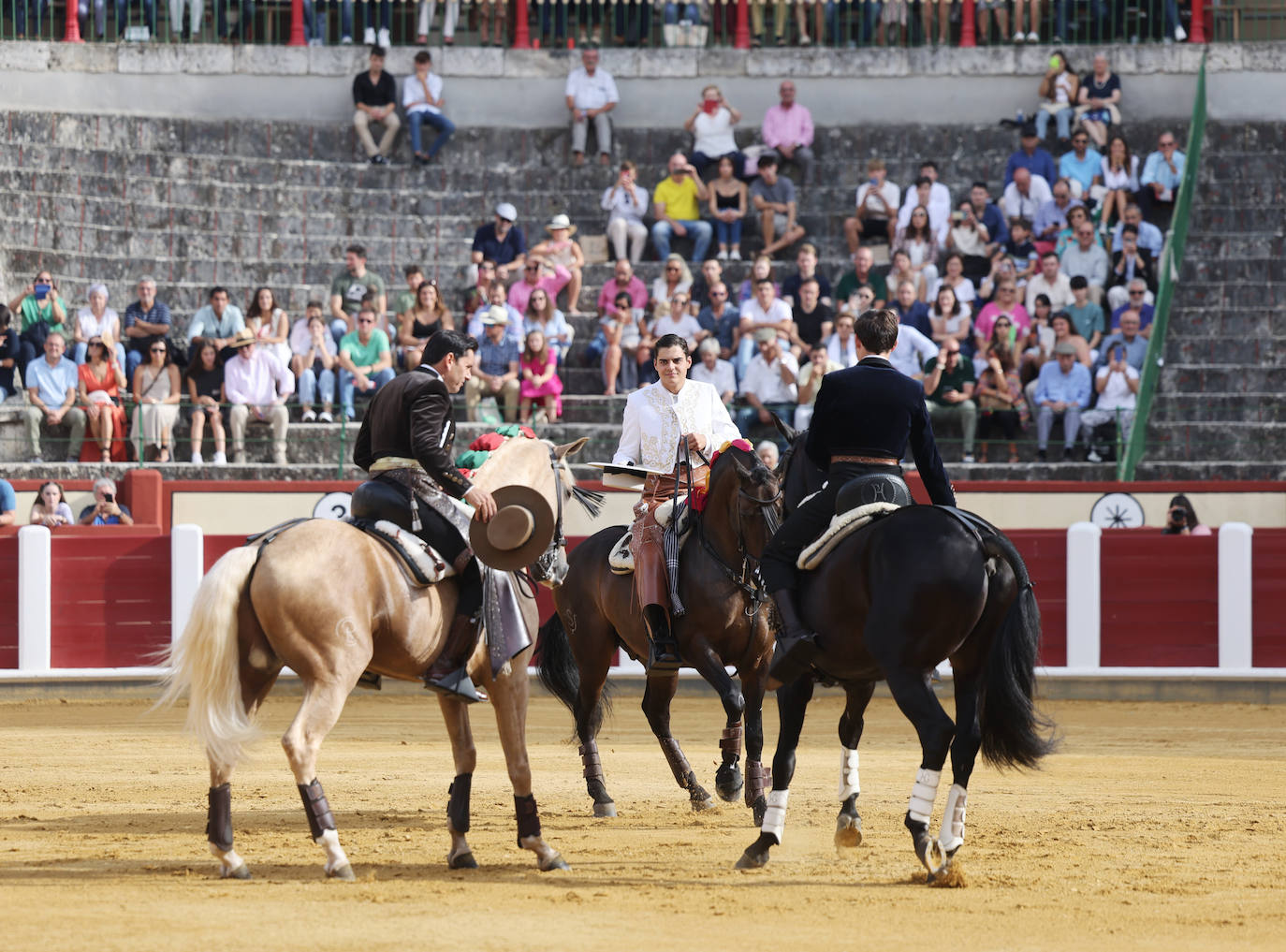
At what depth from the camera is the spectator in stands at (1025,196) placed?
58.5 feet

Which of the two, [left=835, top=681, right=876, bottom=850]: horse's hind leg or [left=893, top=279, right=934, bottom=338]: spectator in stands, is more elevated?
[left=893, top=279, right=934, bottom=338]: spectator in stands

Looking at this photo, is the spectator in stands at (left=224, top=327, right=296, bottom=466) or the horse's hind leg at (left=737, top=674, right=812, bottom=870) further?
the spectator in stands at (left=224, top=327, right=296, bottom=466)

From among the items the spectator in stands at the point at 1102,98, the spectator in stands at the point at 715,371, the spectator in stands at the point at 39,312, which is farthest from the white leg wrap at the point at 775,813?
the spectator in stands at the point at 1102,98

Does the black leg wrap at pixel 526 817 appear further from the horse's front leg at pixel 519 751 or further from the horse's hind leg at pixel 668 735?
the horse's hind leg at pixel 668 735

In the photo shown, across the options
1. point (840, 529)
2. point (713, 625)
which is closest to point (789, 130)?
point (713, 625)

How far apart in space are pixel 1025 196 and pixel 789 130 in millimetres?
2943

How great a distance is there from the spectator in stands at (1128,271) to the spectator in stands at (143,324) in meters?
8.47

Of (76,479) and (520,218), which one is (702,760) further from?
(520,218)

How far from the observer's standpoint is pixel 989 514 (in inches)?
570

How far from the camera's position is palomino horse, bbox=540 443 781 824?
7629mm

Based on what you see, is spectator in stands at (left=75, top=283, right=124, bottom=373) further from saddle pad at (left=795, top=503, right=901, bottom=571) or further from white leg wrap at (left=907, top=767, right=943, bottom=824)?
white leg wrap at (left=907, top=767, right=943, bottom=824)

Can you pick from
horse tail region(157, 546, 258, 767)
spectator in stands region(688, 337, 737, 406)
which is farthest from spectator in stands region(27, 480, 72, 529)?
horse tail region(157, 546, 258, 767)

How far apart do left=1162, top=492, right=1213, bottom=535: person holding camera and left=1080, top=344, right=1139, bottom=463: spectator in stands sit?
1.10m

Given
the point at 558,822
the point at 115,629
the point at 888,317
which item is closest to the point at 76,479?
the point at 115,629
